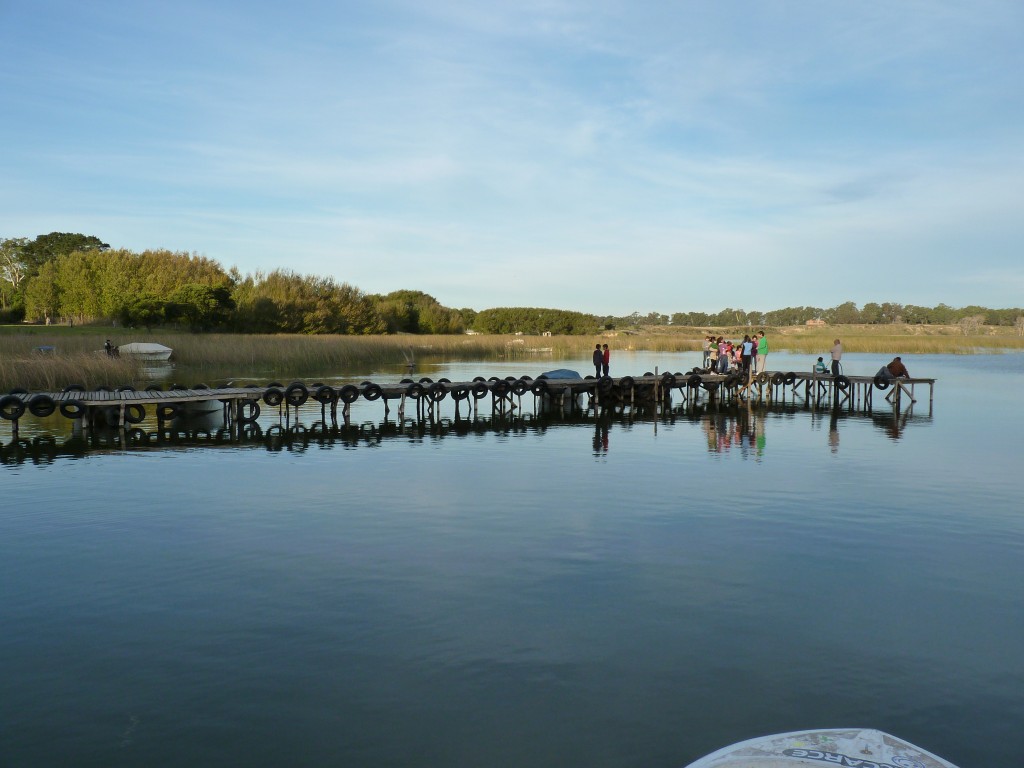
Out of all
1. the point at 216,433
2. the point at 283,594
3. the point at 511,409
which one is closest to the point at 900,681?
the point at 283,594

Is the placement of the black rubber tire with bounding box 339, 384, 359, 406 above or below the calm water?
above

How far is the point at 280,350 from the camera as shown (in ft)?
165

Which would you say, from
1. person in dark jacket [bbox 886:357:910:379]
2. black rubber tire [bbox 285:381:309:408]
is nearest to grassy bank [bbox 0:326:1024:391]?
black rubber tire [bbox 285:381:309:408]

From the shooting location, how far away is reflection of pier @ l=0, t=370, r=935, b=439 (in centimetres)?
2334

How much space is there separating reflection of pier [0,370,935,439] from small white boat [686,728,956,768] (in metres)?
21.1

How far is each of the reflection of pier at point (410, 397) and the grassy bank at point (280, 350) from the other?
2.92 m

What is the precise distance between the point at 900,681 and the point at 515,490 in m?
8.68

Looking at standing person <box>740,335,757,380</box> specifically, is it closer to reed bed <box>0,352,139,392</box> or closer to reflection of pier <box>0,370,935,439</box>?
reflection of pier <box>0,370,935,439</box>

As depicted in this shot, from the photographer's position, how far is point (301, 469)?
57.2ft

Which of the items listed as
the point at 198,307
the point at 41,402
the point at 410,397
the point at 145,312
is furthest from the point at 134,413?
the point at 198,307

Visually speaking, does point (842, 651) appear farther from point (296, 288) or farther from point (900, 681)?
point (296, 288)

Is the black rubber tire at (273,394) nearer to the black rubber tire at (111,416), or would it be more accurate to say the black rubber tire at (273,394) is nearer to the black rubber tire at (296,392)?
the black rubber tire at (296,392)

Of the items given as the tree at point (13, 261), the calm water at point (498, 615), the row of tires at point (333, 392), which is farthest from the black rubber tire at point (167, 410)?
the tree at point (13, 261)

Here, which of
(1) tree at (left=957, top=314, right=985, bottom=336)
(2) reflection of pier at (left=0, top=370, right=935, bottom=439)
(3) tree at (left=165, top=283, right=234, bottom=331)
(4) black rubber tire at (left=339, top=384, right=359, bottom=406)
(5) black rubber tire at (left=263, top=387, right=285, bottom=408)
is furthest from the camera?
(1) tree at (left=957, top=314, right=985, bottom=336)
